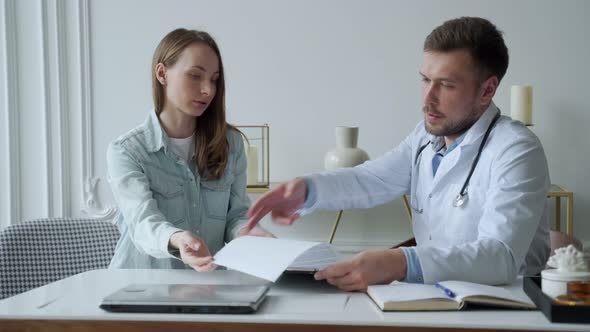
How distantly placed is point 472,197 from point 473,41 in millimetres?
391

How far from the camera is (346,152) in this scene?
3.22m

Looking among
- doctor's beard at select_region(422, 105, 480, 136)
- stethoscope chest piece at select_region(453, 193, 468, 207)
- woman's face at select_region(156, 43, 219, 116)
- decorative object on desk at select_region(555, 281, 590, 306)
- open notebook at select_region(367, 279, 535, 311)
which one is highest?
woman's face at select_region(156, 43, 219, 116)

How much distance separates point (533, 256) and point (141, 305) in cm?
103

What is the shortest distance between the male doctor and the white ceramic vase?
110 centimetres

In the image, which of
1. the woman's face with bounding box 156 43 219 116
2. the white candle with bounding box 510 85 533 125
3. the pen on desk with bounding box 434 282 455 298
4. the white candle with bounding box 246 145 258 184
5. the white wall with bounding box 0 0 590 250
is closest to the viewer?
the pen on desk with bounding box 434 282 455 298

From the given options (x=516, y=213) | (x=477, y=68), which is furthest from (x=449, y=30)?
(x=516, y=213)

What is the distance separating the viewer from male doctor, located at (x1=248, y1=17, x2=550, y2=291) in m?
1.39

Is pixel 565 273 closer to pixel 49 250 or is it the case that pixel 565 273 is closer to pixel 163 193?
pixel 163 193

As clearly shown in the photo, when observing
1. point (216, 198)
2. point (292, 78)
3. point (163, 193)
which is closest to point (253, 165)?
point (292, 78)

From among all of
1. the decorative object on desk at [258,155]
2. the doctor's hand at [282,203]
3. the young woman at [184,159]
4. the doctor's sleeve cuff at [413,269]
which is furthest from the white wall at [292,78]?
the doctor's sleeve cuff at [413,269]

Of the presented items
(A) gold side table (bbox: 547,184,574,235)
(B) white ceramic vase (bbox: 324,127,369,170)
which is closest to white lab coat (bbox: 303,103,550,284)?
(B) white ceramic vase (bbox: 324,127,369,170)

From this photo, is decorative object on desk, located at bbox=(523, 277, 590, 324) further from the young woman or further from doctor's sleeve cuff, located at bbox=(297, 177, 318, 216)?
the young woman

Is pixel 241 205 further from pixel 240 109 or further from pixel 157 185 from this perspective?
pixel 240 109

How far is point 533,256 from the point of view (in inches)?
69.9
